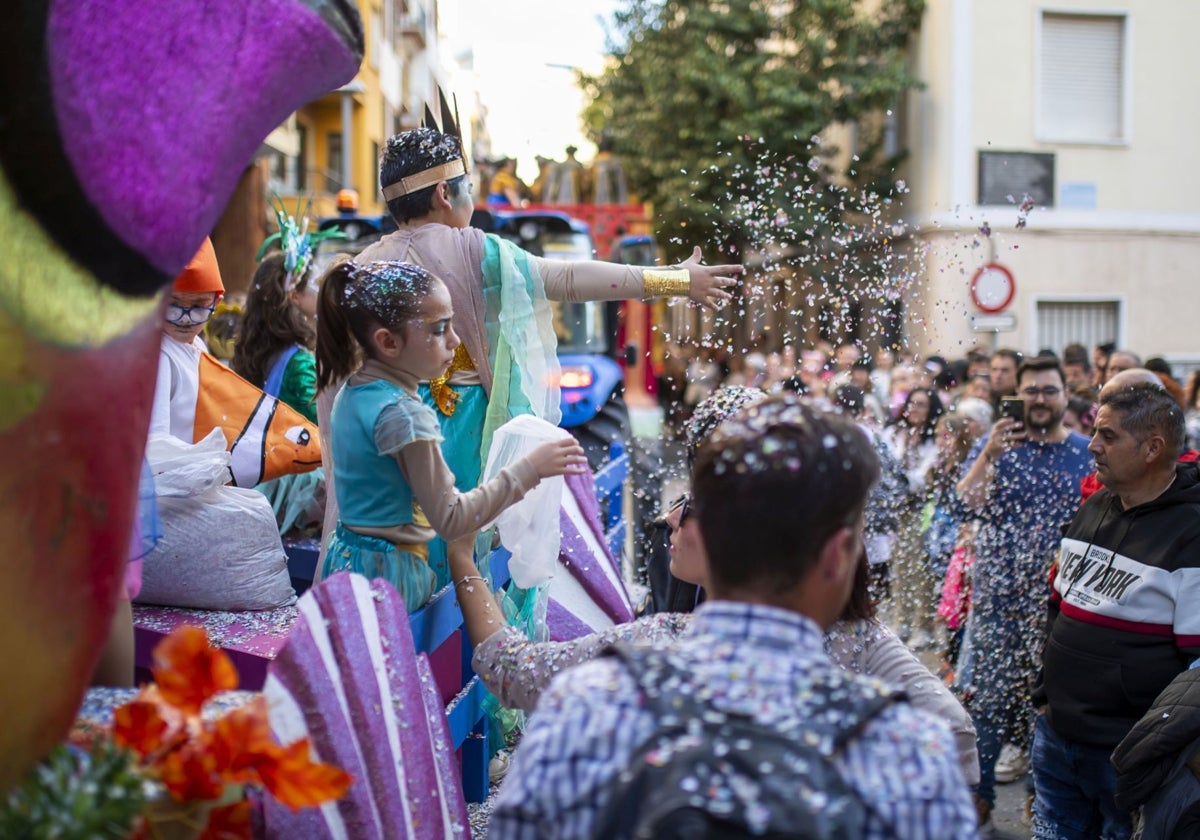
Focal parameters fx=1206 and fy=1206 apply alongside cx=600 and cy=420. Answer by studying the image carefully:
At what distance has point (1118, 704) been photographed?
3416 mm

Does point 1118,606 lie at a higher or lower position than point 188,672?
lower

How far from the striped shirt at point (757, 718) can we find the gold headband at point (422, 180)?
208 cm

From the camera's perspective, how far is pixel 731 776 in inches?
50.8

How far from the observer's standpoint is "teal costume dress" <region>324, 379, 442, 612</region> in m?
2.40

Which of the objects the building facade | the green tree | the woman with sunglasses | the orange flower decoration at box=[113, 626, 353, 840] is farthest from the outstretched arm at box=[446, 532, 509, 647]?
the building facade

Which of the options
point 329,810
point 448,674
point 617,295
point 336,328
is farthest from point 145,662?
point 617,295

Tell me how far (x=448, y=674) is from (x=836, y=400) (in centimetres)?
301

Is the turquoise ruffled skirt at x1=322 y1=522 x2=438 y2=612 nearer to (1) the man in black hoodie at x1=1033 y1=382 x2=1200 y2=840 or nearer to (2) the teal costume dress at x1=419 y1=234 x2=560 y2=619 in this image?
(2) the teal costume dress at x1=419 y1=234 x2=560 y2=619

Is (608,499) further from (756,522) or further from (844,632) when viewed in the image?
(756,522)

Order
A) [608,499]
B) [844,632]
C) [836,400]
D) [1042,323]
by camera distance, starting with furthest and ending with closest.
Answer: [1042,323], [836,400], [608,499], [844,632]

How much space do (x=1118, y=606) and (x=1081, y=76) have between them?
48.0 feet

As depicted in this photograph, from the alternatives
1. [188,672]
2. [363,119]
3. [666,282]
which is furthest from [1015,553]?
[363,119]

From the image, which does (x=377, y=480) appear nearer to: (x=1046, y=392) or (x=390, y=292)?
(x=390, y=292)

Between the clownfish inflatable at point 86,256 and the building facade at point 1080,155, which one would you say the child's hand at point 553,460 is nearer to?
the clownfish inflatable at point 86,256
